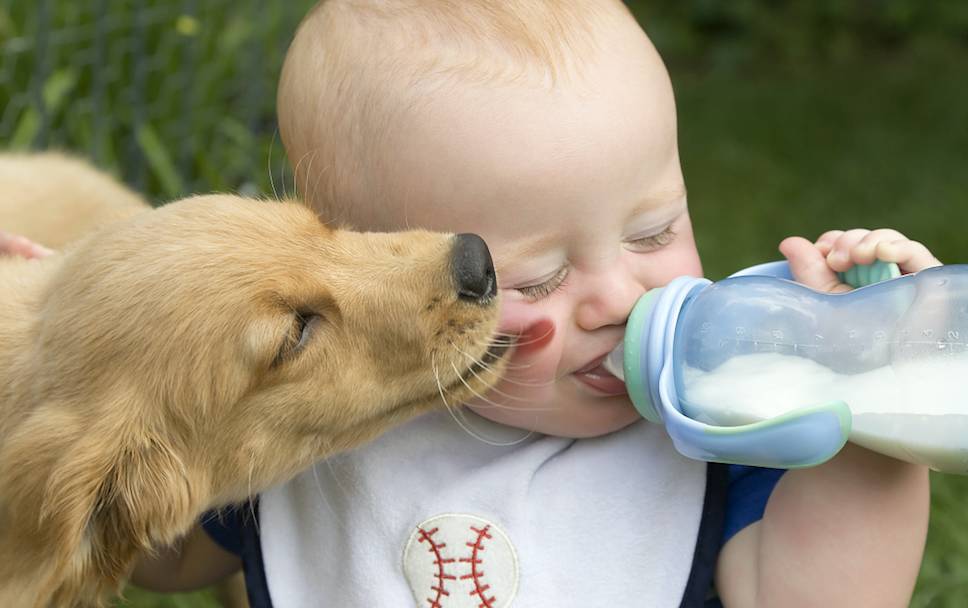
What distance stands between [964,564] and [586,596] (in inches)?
49.4

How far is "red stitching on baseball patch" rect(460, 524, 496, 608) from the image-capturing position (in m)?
2.41

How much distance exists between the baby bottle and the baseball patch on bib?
1.44 ft

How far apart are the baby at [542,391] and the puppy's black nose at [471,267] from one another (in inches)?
4.2

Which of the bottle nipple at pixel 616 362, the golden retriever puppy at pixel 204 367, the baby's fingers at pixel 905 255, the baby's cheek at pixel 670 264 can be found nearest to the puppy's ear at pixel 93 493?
the golden retriever puppy at pixel 204 367

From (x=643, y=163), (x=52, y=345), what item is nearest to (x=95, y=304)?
(x=52, y=345)

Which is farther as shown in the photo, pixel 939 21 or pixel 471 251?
pixel 939 21

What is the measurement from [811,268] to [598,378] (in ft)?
1.43

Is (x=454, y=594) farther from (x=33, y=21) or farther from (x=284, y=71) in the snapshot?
(x=33, y=21)

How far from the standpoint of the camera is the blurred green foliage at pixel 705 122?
5.14m

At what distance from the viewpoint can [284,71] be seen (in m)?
2.74

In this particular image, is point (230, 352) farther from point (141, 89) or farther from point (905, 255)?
point (141, 89)

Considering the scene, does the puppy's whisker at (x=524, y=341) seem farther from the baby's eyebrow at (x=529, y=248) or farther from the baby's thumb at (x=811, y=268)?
the baby's thumb at (x=811, y=268)

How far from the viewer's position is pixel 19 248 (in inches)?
111

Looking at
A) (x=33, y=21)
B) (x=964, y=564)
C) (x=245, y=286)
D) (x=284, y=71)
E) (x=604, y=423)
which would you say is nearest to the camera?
(x=245, y=286)
